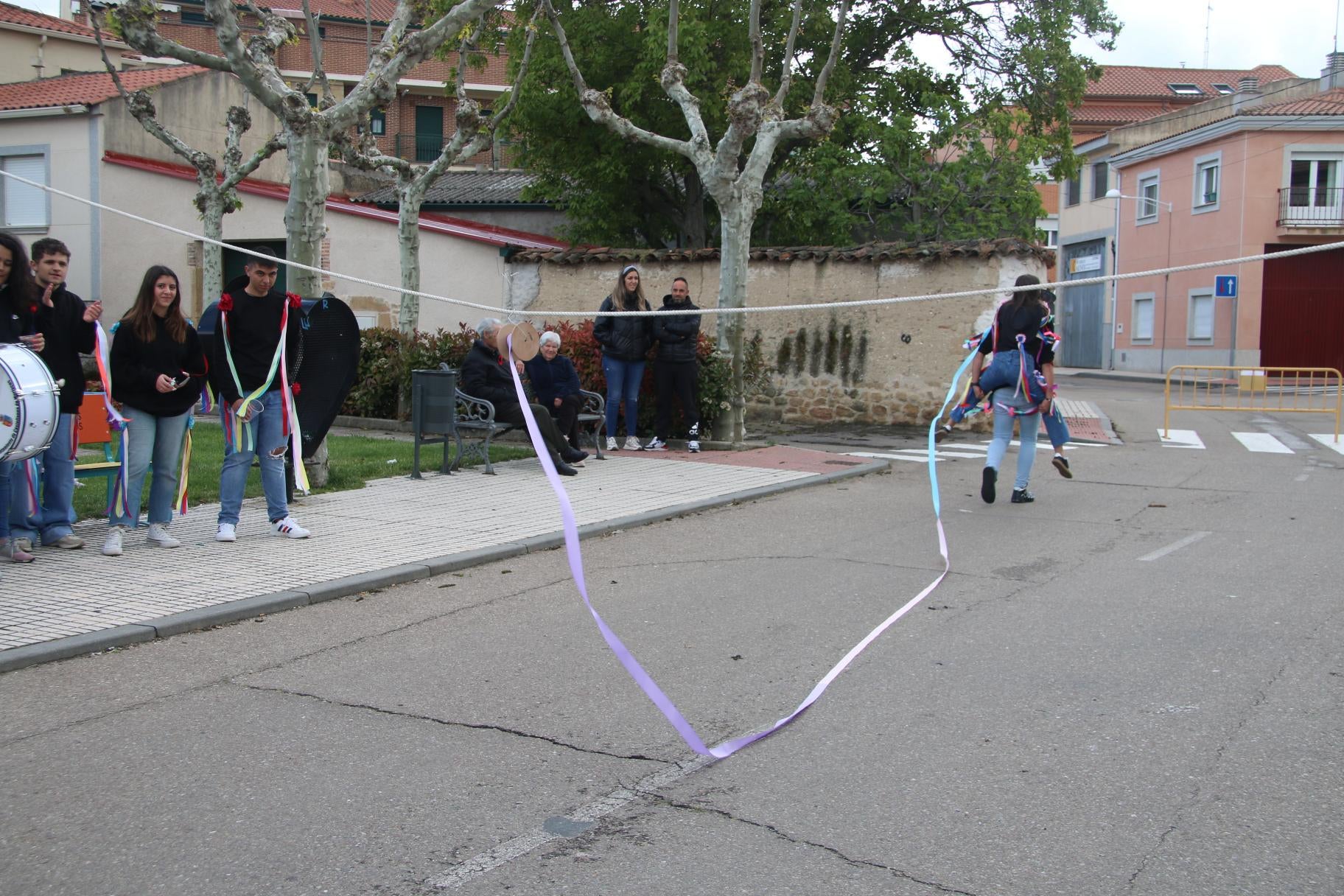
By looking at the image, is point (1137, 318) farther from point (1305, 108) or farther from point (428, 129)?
point (428, 129)

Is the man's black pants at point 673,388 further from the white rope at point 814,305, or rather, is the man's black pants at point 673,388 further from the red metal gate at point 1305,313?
the red metal gate at point 1305,313

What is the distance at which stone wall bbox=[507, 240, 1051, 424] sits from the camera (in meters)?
16.8

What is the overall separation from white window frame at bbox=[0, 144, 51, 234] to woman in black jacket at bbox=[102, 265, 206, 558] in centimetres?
2172

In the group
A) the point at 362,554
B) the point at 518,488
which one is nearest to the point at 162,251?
the point at 518,488

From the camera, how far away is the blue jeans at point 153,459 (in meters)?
7.68

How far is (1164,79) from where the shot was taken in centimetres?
6200

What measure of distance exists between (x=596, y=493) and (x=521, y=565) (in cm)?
272

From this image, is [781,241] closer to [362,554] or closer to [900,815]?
[362,554]

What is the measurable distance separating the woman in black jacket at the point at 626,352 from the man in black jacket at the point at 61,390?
6.47 m

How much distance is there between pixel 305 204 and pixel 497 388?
2554mm

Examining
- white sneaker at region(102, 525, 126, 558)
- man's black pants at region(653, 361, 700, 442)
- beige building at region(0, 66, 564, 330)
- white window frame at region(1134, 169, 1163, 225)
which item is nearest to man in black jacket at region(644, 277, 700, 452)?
man's black pants at region(653, 361, 700, 442)

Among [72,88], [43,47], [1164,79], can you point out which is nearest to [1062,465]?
[72,88]

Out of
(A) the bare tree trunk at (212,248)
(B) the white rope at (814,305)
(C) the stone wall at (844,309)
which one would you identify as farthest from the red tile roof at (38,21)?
(B) the white rope at (814,305)

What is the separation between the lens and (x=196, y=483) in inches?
404
